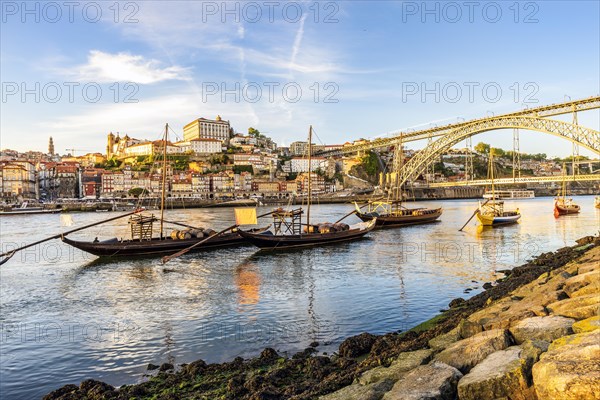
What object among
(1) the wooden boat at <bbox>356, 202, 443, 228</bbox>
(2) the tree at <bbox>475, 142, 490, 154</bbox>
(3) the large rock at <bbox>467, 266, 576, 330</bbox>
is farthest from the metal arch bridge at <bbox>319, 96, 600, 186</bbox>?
(2) the tree at <bbox>475, 142, 490, 154</bbox>

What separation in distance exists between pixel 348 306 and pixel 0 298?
31.5 feet

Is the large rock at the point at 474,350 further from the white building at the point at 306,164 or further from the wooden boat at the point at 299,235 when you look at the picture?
the white building at the point at 306,164

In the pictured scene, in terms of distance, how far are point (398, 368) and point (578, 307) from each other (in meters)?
2.25

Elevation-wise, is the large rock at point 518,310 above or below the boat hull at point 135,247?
above

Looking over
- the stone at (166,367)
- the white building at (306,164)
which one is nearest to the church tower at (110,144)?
the white building at (306,164)

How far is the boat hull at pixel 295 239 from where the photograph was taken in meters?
21.3

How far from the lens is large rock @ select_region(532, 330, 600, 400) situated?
3.04 meters

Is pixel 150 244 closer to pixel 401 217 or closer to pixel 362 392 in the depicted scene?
pixel 362 392

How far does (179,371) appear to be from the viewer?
6.98 m

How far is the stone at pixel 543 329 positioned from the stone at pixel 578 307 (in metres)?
0.27

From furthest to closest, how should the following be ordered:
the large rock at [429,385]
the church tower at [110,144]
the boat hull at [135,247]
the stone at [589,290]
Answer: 1. the church tower at [110,144]
2. the boat hull at [135,247]
3. the stone at [589,290]
4. the large rock at [429,385]

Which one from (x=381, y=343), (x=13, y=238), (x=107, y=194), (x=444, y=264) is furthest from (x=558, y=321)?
(x=107, y=194)

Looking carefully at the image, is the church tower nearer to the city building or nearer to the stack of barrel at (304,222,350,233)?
the city building

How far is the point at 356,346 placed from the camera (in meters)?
7.18
